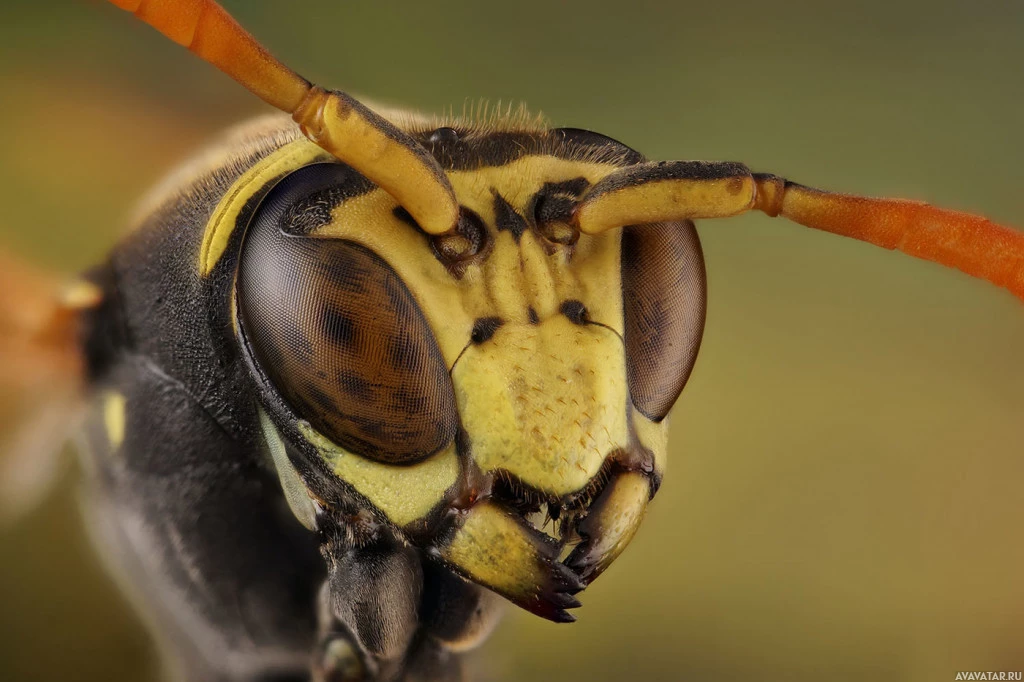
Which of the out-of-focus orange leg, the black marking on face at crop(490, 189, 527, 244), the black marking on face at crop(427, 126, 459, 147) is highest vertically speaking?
the out-of-focus orange leg

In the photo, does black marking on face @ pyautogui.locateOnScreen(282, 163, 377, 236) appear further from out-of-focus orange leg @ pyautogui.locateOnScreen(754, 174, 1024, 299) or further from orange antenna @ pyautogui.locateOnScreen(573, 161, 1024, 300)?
out-of-focus orange leg @ pyautogui.locateOnScreen(754, 174, 1024, 299)

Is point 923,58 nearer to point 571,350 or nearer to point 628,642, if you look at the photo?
point 628,642

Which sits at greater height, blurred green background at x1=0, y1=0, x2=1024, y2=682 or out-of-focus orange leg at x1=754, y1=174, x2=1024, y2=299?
blurred green background at x1=0, y1=0, x2=1024, y2=682

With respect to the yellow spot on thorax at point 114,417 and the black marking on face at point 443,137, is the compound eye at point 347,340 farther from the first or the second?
the yellow spot on thorax at point 114,417

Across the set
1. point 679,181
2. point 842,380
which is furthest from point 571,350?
point 842,380

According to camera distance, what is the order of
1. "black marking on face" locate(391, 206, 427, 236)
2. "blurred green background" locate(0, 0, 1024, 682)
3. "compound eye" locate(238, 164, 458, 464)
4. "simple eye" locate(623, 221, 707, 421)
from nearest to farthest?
"compound eye" locate(238, 164, 458, 464)
"black marking on face" locate(391, 206, 427, 236)
"simple eye" locate(623, 221, 707, 421)
"blurred green background" locate(0, 0, 1024, 682)

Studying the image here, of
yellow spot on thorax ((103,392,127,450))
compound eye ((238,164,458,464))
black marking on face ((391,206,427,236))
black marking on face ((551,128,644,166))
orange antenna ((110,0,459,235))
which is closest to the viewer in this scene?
orange antenna ((110,0,459,235))

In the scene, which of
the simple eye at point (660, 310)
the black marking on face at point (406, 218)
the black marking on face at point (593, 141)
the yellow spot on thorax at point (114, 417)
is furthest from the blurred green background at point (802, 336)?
the black marking on face at point (406, 218)

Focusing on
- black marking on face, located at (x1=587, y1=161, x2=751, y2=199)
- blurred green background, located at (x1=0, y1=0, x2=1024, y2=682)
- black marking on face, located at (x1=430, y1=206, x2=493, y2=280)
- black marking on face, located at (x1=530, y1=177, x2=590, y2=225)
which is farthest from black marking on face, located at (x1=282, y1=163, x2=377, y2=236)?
blurred green background, located at (x1=0, y1=0, x2=1024, y2=682)
